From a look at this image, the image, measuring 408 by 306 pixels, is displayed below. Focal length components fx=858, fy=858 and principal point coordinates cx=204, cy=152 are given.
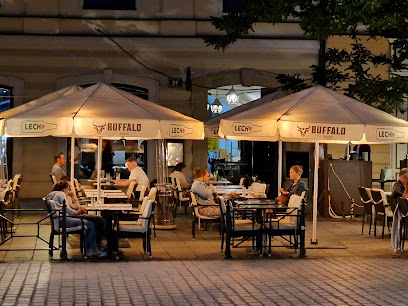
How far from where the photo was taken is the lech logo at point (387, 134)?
14578 millimetres

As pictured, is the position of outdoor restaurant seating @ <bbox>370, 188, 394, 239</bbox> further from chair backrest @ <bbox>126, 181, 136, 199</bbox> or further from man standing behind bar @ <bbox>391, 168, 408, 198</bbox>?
chair backrest @ <bbox>126, 181, 136, 199</bbox>

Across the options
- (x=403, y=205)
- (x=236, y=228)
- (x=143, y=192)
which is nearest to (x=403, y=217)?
(x=403, y=205)

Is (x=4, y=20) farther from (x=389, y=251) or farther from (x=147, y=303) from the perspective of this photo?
(x=147, y=303)

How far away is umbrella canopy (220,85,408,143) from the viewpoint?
14258 millimetres

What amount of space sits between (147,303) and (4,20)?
14312mm

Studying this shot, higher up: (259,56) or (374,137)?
(259,56)

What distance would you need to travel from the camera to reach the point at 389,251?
15.0 meters

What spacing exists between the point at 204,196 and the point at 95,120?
3.47m

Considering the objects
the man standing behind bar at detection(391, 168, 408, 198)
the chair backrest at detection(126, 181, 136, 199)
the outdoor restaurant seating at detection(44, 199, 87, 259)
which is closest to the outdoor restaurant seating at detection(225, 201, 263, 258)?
the outdoor restaurant seating at detection(44, 199, 87, 259)

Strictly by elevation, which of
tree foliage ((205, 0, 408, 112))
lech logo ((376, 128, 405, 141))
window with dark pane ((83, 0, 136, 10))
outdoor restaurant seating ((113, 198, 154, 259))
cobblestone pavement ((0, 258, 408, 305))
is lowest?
cobblestone pavement ((0, 258, 408, 305))

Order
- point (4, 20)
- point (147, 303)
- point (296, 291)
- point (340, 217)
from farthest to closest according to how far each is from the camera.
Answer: point (4, 20), point (340, 217), point (296, 291), point (147, 303)

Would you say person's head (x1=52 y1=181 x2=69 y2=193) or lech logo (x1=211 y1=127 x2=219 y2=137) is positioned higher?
lech logo (x1=211 y1=127 x2=219 y2=137)

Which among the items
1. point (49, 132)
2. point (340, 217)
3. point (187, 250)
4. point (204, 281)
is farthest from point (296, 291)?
point (340, 217)

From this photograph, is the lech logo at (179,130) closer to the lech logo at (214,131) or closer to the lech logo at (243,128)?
the lech logo at (243,128)
